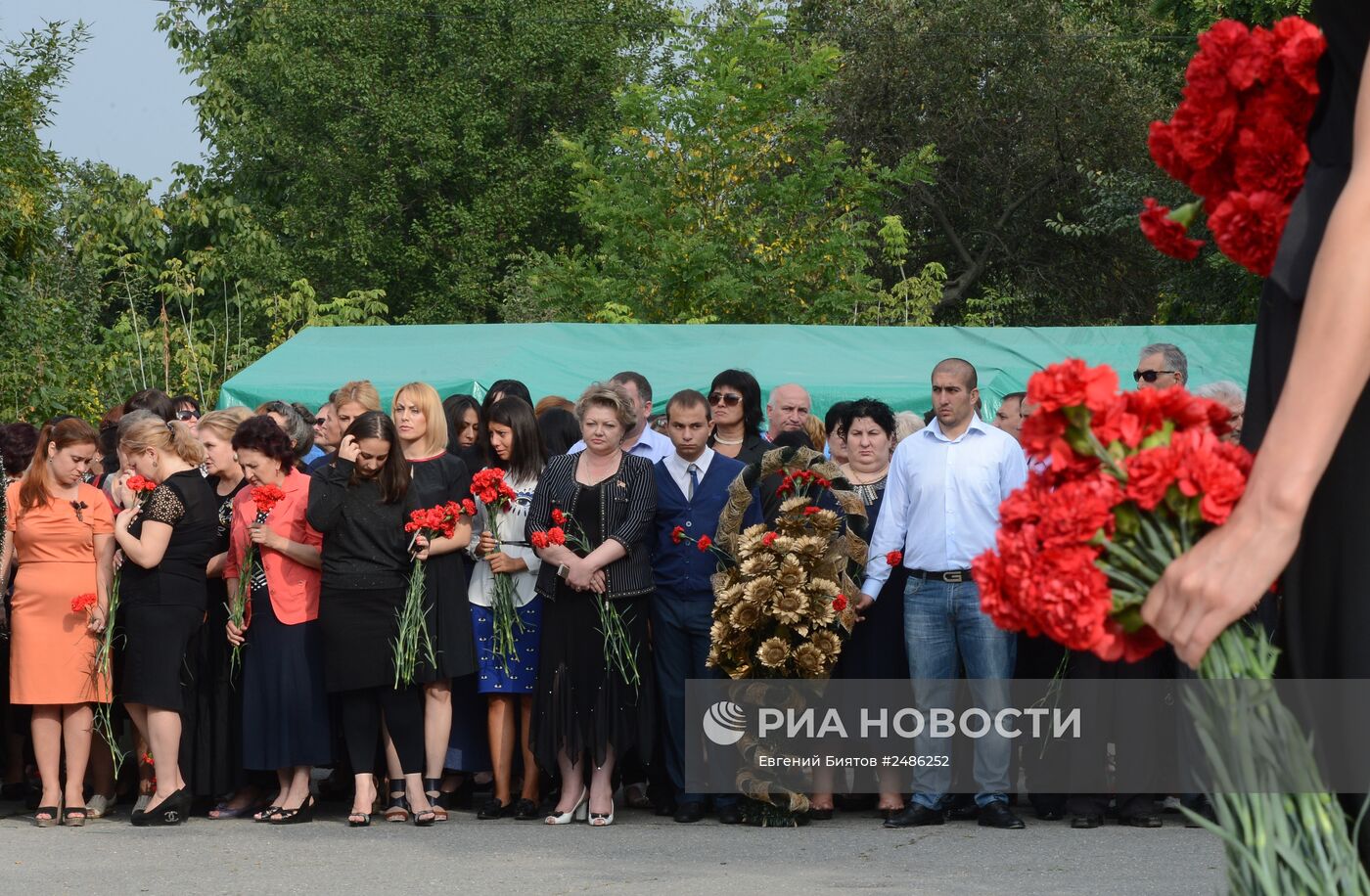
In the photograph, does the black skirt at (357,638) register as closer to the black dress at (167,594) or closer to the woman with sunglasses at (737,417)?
the black dress at (167,594)

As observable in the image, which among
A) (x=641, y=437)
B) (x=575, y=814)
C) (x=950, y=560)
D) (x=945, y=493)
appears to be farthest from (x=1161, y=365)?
(x=575, y=814)

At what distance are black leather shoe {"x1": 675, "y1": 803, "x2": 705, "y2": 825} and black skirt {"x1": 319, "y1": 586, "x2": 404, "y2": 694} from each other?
171 centimetres

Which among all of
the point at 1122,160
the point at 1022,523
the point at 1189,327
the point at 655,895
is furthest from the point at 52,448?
the point at 1122,160

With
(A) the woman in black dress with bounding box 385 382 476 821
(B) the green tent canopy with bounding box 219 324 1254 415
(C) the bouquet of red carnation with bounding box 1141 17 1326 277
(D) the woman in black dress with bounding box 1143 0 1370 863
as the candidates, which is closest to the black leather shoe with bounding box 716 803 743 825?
(A) the woman in black dress with bounding box 385 382 476 821

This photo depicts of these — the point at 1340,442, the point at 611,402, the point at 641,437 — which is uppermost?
the point at 611,402

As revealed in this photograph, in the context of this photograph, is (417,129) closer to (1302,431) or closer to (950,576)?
(950,576)

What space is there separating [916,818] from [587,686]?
6.07ft

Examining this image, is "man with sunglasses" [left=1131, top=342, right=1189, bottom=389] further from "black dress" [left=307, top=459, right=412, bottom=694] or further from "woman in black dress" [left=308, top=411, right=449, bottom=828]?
"black dress" [left=307, top=459, right=412, bottom=694]

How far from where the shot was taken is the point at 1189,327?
17062 millimetres

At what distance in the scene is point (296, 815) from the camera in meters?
9.41

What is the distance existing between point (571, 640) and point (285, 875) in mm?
2065

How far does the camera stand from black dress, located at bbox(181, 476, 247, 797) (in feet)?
31.3

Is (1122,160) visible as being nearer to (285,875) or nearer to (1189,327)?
(1189,327)

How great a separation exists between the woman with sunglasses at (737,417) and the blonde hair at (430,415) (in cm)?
156
